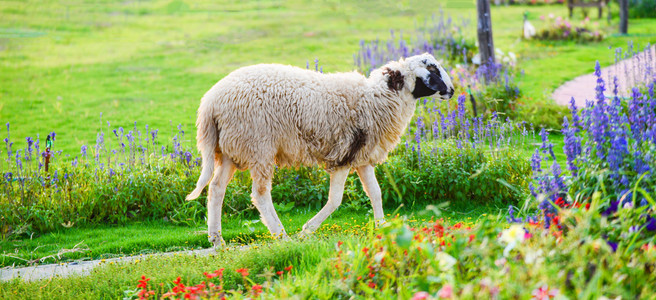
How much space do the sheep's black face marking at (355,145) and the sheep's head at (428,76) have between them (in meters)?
0.67

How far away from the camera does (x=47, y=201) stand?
279 inches

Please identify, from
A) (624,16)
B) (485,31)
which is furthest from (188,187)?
(624,16)

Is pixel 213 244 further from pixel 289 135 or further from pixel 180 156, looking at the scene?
pixel 180 156

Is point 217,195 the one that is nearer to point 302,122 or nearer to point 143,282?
point 302,122

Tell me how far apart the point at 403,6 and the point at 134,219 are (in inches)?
681

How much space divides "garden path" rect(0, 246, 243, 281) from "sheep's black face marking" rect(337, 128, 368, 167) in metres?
1.22

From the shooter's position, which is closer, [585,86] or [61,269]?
[61,269]

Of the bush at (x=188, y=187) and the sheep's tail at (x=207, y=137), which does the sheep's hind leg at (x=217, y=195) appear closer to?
the sheep's tail at (x=207, y=137)

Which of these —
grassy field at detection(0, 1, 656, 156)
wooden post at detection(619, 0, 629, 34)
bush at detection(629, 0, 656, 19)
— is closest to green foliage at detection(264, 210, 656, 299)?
grassy field at detection(0, 1, 656, 156)

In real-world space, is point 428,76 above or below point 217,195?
above

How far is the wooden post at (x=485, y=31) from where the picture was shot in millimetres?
11492

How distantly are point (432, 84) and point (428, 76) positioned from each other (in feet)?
0.27

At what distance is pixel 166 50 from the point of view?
18.1 m

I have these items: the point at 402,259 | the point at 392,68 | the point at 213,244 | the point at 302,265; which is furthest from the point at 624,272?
the point at 213,244
